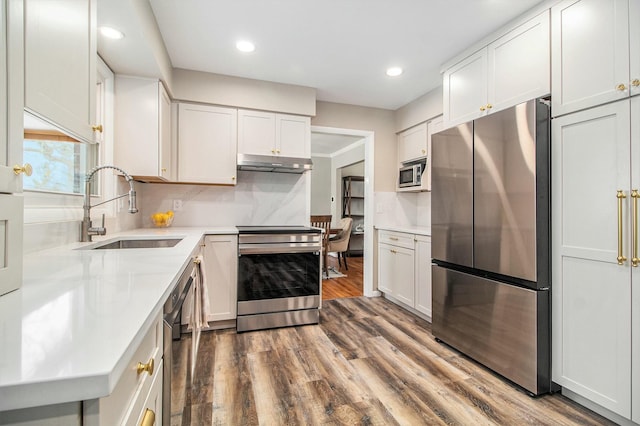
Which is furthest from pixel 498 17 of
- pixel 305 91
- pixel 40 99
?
pixel 40 99

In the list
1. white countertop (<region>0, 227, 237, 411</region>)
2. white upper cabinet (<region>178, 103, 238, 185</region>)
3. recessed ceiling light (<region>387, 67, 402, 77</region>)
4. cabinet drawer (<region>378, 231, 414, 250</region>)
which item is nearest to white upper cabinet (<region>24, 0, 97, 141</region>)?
white countertop (<region>0, 227, 237, 411</region>)

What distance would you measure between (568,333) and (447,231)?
3.07 ft

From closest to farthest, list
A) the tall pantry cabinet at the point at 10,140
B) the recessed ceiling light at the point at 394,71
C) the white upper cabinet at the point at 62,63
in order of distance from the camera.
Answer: the tall pantry cabinet at the point at 10,140, the white upper cabinet at the point at 62,63, the recessed ceiling light at the point at 394,71

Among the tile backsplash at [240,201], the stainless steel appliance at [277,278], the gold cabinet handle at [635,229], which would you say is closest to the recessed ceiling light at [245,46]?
the tile backsplash at [240,201]

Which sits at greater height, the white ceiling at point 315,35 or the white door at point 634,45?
the white ceiling at point 315,35

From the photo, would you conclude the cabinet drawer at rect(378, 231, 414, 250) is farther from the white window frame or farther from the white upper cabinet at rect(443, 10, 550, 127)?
the white window frame

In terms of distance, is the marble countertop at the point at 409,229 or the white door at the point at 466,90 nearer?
the white door at the point at 466,90

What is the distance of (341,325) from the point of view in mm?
2873

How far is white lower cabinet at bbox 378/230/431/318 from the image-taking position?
2.91 meters

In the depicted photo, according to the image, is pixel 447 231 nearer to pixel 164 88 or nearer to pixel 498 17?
pixel 498 17

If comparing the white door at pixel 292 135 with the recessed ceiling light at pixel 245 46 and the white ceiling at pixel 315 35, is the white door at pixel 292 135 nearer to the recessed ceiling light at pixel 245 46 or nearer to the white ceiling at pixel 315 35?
the white ceiling at pixel 315 35

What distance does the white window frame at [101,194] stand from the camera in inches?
59.1

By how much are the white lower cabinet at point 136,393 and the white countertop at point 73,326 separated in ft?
0.19

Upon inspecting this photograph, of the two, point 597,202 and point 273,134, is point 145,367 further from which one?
point 273,134
